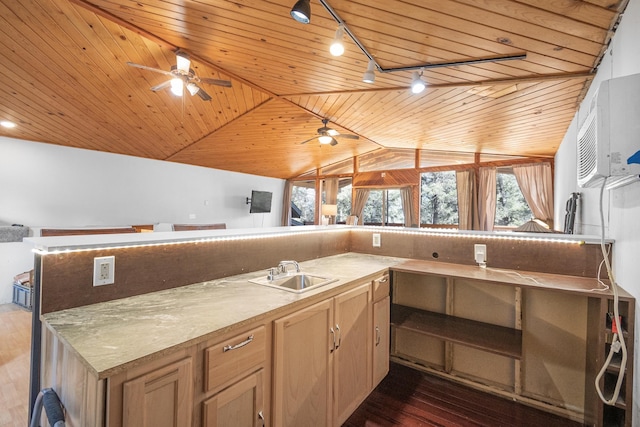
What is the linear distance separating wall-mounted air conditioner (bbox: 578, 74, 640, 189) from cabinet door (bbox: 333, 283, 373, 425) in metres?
1.36

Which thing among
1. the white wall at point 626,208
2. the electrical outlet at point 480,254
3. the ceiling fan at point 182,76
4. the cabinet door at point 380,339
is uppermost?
the ceiling fan at point 182,76

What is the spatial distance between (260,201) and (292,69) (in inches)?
219

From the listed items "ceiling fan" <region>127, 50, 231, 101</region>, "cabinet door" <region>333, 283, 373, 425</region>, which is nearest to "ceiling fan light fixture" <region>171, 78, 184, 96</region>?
"ceiling fan" <region>127, 50, 231, 101</region>

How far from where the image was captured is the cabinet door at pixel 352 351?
171 cm

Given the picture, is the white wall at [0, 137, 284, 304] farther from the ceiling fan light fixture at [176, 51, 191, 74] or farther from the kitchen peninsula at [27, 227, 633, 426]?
the kitchen peninsula at [27, 227, 633, 426]

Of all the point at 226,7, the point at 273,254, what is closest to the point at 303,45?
the point at 226,7

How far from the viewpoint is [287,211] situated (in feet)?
30.0

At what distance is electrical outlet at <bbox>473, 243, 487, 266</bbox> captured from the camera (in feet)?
7.60

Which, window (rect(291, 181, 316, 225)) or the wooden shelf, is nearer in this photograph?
the wooden shelf

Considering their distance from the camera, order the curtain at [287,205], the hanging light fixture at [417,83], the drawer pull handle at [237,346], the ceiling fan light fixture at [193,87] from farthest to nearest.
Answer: the curtain at [287,205] < the ceiling fan light fixture at [193,87] < the hanging light fixture at [417,83] < the drawer pull handle at [237,346]

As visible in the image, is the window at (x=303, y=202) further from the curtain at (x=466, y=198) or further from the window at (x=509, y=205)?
the window at (x=509, y=205)

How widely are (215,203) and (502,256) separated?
6523mm

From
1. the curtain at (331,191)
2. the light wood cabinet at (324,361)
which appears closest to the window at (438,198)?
Result: the curtain at (331,191)

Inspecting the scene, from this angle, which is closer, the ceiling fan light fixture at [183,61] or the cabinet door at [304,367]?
the cabinet door at [304,367]
